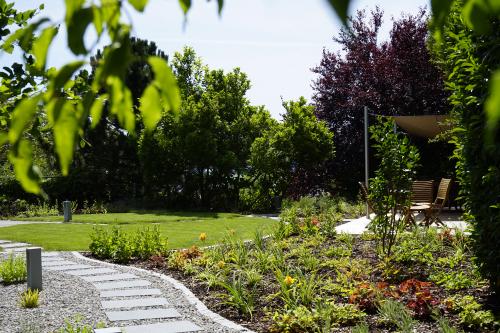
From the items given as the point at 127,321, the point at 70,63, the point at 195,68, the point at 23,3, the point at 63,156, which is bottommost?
the point at 127,321

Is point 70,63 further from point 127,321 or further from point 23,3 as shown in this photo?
point 127,321

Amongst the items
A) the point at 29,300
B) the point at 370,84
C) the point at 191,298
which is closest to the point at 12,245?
the point at 29,300

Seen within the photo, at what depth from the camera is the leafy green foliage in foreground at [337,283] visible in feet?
14.0

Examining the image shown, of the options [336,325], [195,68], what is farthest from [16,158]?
[195,68]

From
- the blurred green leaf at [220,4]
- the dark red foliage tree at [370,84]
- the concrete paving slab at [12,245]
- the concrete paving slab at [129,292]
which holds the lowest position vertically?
the concrete paving slab at [129,292]

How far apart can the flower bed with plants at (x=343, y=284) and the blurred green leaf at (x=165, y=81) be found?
335 cm

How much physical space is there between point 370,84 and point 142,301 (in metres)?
14.8

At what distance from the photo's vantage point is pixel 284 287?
16.6 feet

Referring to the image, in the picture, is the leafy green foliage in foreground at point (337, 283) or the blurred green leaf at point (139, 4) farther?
the leafy green foliage in foreground at point (337, 283)

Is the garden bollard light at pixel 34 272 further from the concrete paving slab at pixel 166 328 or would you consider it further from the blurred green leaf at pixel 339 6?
the blurred green leaf at pixel 339 6

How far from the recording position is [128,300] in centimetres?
548

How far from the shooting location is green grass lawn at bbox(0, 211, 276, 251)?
32.6ft

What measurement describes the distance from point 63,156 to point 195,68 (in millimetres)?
22042

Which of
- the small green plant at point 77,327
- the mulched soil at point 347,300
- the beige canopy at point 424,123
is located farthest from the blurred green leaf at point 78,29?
the beige canopy at point 424,123
